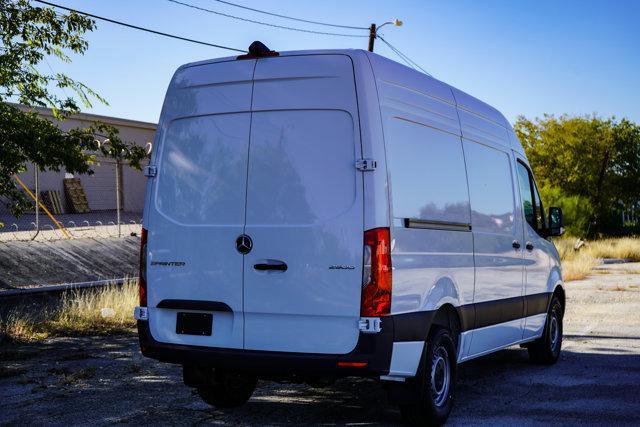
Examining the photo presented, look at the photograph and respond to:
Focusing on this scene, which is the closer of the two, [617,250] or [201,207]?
[201,207]

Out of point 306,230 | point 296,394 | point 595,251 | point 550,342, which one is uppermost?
point 595,251

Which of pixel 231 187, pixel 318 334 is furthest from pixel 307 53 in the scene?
pixel 318 334

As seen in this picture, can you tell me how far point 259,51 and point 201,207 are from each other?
124cm

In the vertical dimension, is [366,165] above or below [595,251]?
below

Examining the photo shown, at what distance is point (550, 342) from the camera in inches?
380

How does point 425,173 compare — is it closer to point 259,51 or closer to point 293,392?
point 259,51

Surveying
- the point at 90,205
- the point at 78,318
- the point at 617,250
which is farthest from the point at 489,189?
the point at 617,250

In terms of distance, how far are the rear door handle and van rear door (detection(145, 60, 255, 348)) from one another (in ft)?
0.52

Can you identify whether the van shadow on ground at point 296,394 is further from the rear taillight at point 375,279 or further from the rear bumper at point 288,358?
the rear taillight at point 375,279

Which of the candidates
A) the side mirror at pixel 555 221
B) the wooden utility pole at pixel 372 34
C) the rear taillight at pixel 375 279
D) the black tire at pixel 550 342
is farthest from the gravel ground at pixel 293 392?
the wooden utility pole at pixel 372 34

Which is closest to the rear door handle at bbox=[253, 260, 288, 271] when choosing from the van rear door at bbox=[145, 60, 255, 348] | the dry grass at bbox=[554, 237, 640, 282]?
the van rear door at bbox=[145, 60, 255, 348]

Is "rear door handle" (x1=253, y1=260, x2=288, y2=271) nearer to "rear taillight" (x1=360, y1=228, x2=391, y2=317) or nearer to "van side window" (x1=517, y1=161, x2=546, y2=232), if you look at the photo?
"rear taillight" (x1=360, y1=228, x2=391, y2=317)

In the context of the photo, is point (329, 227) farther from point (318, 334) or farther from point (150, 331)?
point (150, 331)

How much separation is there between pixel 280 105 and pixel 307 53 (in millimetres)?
430
